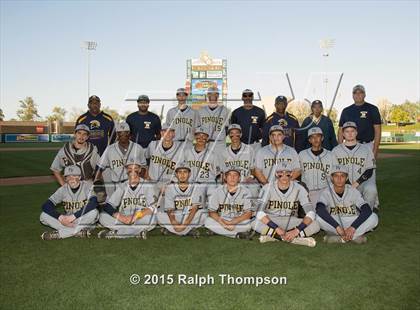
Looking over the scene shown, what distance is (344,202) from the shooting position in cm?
602

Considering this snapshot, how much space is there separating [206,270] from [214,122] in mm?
4322

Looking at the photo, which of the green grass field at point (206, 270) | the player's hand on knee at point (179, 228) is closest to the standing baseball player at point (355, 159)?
the green grass field at point (206, 270)

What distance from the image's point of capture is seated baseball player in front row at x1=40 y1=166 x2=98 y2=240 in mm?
5984

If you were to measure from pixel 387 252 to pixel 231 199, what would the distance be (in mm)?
2417

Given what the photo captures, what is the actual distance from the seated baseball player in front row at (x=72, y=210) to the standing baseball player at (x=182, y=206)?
1.16 meters

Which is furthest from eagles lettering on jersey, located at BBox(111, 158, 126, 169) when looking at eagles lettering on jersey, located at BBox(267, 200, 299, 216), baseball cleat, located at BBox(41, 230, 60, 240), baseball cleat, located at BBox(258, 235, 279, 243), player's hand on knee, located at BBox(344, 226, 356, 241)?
player's hand on knee, located at BBox(344, 226, 356, 241)

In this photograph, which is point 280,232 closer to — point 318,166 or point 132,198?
point 318,166

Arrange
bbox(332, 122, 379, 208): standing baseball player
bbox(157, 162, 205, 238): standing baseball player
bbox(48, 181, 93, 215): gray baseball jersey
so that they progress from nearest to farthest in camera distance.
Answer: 1. bbox(157, 162, 205, 238): standing baseball player
2. bbox(48, 181, 93, 215): gray baseball jersey
3. bbox(332, 122, 379, 208): standing baseball player

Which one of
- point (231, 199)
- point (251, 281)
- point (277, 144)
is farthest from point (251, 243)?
point (277, 144)

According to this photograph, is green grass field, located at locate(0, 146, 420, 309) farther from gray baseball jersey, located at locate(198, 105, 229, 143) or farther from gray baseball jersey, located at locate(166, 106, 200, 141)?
gray baseball jersey, located at locate(198, 105, 229, 143)

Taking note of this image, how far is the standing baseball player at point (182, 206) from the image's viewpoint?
6.22m

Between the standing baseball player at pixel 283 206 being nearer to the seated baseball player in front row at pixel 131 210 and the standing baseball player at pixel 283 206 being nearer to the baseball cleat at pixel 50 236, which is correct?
the seated baseball player in front row at pixel 131 210

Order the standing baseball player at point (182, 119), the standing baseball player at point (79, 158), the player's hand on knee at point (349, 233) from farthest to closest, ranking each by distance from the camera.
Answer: the standing baseball player at point (182, 119) < the standing baseball player at point (79, 158) < the player's hand on knee at point (349, 233)

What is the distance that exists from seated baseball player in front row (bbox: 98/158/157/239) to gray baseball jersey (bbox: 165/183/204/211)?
31 cm
